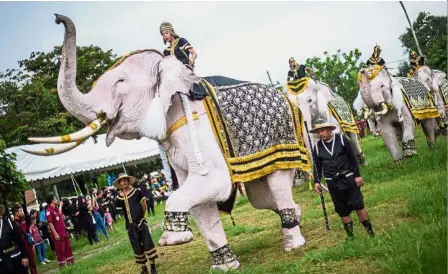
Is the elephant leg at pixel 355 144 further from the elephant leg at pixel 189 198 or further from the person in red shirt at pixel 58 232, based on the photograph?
the elephant leg at pixel 189 198

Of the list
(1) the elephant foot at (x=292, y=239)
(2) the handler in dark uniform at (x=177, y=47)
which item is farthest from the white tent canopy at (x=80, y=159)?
(1) the elephant foot at (x=292, y=239)

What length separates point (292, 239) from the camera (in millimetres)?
5863

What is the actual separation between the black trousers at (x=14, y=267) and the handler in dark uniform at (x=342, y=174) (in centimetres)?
412

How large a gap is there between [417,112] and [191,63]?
6260 mm

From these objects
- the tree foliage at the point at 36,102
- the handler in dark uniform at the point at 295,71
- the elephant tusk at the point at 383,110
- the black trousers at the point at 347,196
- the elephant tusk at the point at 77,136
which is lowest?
the black trousers at the point at 347,196

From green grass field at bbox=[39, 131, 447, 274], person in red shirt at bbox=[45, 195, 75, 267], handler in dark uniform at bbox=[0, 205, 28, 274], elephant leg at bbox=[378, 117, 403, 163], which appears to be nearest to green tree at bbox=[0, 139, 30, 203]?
person in red shirt at bbox=[45, 195, 75, 267]

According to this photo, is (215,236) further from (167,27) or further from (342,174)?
(167,27)

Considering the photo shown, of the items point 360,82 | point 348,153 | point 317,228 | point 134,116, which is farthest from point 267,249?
point 360,82

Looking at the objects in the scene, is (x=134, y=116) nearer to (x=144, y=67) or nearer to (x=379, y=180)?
(x=144, y=67)

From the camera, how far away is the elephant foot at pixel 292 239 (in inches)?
229

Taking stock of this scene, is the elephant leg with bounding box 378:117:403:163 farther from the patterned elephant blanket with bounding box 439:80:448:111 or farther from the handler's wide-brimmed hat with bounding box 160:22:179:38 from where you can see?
the handler's wide-brimmed hat with bounding box 160:22:179:38

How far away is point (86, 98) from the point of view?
206 inches

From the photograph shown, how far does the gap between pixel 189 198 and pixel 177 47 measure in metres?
1.96

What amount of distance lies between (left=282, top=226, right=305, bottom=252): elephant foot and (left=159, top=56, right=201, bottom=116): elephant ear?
77.9 inches
